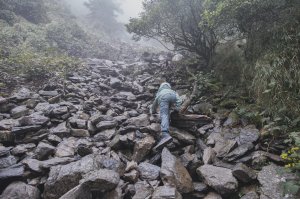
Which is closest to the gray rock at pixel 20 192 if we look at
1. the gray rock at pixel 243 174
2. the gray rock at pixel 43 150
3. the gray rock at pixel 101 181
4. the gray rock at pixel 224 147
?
the gray rock at pixel 101 181

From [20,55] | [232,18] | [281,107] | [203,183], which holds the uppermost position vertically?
[232,18]

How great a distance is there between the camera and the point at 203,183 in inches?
179

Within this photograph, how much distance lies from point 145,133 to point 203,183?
2.17 meters

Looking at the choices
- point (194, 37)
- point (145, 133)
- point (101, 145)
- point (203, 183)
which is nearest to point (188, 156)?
point (203, 183)

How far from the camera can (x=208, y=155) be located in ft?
17.3

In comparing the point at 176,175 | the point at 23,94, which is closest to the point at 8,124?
the point at 23,94

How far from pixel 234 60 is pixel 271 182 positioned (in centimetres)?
599

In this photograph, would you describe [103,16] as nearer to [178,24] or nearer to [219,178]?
[178,24]

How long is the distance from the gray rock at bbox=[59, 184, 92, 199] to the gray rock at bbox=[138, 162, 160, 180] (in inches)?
43.5

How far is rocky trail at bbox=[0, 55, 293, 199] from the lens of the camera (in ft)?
13.9

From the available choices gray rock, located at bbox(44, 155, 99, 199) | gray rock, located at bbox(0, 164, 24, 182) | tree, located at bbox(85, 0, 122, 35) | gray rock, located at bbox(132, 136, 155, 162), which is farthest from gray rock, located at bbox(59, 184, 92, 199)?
tree, located at bbox(85, 0, 122, 35)

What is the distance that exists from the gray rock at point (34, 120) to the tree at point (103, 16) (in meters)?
31.4

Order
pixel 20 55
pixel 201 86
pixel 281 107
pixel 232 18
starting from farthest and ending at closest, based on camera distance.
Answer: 1. pixel 20 55
2. pixel 201 86
3. pixel 232 18
4. pixel 281 107

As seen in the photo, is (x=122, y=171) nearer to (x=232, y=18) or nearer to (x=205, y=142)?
(x=205, y=142)
